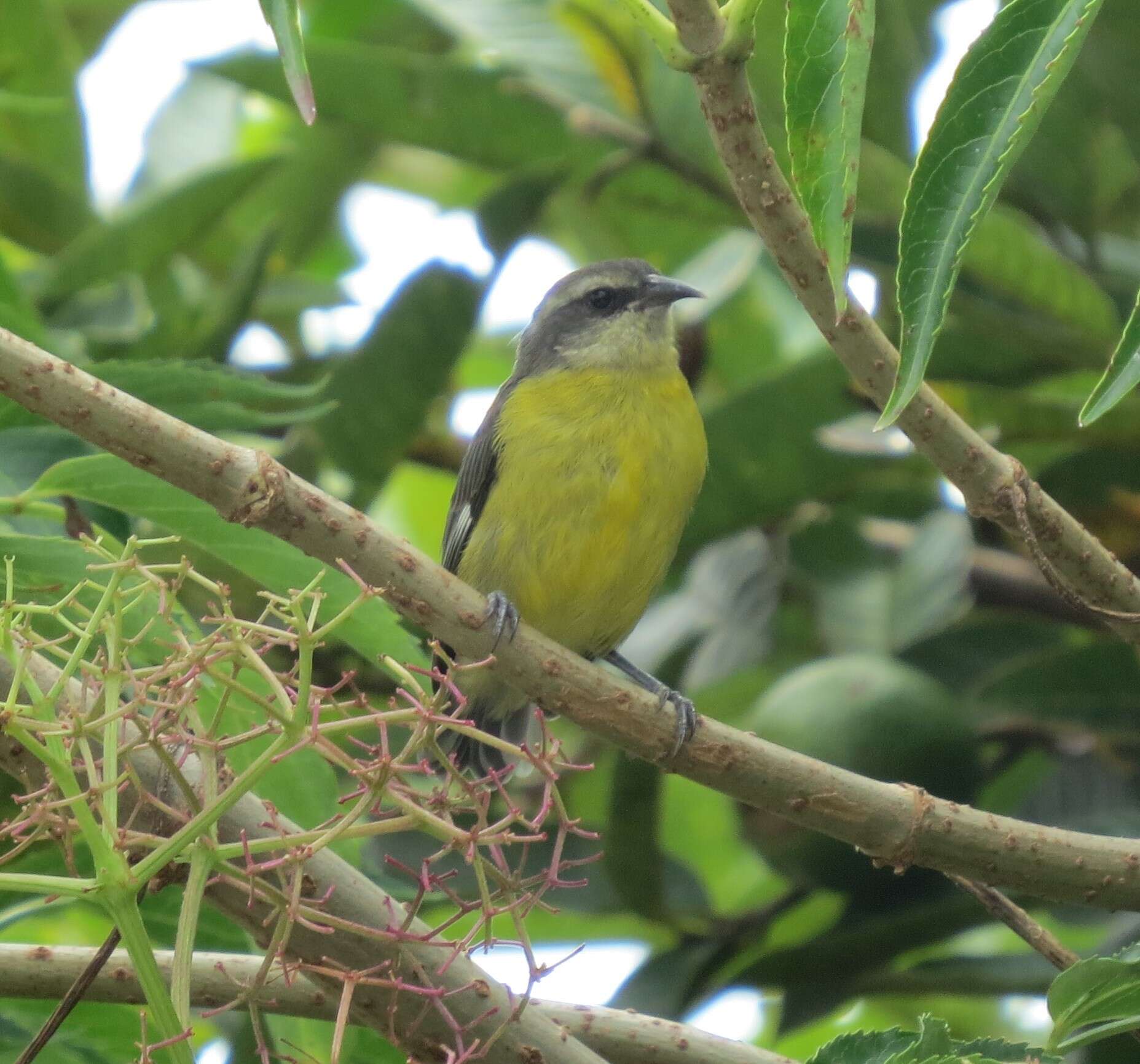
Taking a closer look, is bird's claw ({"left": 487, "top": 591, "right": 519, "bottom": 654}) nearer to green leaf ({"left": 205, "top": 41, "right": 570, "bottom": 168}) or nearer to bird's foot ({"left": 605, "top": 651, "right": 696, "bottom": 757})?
bird's foot ({"left": 605, "top": 651, "right": 696, "bottom": 757})

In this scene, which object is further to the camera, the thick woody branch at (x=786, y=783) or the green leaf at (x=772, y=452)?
the green leaf at (x=772, y=452)

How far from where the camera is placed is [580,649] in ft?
15.5

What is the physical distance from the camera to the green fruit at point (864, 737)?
3.65 meters

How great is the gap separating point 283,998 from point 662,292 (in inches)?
119

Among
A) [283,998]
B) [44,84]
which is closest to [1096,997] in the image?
[283,998]

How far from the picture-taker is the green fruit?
3646 mm

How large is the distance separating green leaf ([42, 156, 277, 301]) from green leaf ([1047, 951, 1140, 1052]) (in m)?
3.52

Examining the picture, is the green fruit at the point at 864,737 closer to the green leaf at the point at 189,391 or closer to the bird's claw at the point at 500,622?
the bird's claw at the point at 500,622

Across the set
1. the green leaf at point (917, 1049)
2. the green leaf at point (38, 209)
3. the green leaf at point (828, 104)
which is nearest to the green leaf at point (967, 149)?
the green leaf at point (828, 104)

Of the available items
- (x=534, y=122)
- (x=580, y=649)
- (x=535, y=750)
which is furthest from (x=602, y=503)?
(x=535, y=750)

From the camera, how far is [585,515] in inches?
176

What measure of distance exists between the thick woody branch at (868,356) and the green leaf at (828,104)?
23 centimetres

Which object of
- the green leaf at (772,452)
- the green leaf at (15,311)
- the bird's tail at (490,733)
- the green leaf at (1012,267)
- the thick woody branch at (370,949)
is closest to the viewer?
the thick woody branch at (370,949)

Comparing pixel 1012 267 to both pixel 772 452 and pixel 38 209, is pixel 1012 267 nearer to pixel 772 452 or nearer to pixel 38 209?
pixel 772 452
